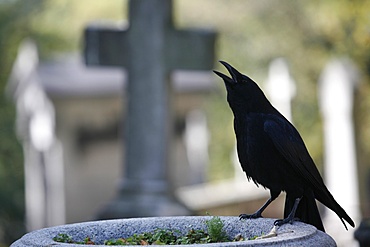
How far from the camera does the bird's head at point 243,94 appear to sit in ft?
16.2

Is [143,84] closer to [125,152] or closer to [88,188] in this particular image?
[125,152]

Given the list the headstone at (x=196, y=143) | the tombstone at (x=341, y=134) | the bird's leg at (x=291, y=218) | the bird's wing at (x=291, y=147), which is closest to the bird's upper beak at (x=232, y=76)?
the bird's wing at (x=291, y=147)

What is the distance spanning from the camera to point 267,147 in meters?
4.92

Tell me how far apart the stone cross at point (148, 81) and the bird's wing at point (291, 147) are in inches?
132

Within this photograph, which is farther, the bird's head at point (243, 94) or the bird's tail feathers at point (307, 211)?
the bird's tail feathers at point (307, 211)

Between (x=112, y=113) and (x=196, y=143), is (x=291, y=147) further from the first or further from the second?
(x=196, y=143)

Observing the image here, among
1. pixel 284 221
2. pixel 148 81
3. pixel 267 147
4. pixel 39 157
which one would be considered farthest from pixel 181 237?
pixel 39 157

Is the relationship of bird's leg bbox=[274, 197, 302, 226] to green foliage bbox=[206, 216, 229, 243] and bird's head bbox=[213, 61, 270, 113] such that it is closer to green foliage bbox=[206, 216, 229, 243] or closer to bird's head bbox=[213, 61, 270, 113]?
green foliage bbox=[206, 216, 229, 243]

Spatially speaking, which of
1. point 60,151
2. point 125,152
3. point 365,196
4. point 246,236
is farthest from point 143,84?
point 365,196

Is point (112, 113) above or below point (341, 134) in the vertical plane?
above

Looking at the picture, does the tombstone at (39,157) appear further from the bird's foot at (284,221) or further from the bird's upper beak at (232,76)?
the bird's foot at (284,221)

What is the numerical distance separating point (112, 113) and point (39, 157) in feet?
3.93

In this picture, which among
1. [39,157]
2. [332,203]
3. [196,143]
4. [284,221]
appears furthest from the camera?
[196,143]

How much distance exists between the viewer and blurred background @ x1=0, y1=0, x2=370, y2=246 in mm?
13398
